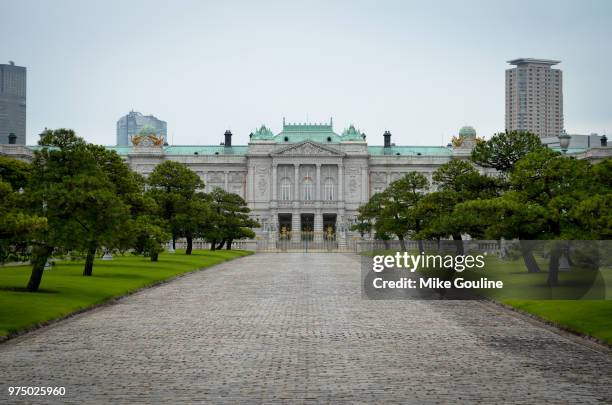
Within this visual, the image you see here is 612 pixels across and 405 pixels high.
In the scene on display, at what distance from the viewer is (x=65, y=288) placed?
36906mm

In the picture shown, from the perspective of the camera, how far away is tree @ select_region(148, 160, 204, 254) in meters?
74.4

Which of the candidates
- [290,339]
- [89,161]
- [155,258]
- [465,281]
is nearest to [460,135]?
[155,258]

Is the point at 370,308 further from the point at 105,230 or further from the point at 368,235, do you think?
the point at 368,235

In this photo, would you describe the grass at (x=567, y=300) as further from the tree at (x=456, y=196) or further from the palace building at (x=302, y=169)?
the palace building at (x=302, y=169)

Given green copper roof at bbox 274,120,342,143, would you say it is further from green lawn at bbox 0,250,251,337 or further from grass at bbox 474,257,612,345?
grass at bbox 474,257,612,345

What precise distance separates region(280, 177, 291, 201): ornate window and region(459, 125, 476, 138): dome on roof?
35.3 meters

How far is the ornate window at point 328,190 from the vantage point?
162m

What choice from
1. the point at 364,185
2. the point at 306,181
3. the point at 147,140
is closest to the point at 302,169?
the point at 306,181

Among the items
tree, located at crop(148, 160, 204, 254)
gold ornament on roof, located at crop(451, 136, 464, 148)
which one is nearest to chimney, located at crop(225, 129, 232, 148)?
gold ornament on roof, located at crop(451, 136, 464, 148)

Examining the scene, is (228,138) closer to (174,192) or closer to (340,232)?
(340,232)

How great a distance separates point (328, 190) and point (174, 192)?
8615 cm

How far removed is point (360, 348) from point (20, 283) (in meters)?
21.5

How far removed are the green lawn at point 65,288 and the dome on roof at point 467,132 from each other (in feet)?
374

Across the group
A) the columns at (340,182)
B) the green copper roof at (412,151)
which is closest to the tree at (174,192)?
the columns at (340,182)
